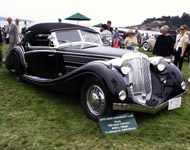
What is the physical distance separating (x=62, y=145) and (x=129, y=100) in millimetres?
1198

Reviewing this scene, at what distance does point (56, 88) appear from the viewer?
13.7 ft

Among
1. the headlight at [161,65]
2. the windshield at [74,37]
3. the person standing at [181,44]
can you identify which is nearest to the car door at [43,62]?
the windshield at [74,37]

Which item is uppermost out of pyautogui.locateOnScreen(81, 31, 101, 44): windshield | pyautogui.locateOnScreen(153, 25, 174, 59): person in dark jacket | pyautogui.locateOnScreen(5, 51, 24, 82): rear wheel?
pyautogui.locateOnScreen(81, 31, 101, 44): windshield

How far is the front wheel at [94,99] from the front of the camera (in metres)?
3.23

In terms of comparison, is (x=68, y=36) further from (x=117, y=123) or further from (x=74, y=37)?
(x=117, y=123)

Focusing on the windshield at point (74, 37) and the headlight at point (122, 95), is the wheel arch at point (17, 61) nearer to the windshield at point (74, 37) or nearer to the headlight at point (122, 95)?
the windshield at point (74, 37)

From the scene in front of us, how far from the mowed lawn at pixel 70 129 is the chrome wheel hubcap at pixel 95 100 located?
0.23 m

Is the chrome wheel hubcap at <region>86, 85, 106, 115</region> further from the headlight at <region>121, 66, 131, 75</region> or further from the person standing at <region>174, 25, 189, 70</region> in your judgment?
the person standing at <region>174, 25, 189, 70</region>

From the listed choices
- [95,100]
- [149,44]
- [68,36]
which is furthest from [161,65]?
[149,44]

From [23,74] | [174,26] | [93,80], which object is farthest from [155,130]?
[174,26]

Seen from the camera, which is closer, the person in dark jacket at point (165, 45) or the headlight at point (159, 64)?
the headlight at point (159, 64)

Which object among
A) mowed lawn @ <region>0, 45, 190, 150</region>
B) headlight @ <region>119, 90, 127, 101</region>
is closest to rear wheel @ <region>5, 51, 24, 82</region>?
mowed lawn @ <region>0, 45, 190, 150</region>

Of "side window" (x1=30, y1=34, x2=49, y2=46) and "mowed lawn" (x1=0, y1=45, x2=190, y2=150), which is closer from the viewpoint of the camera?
"mowed lawn" (x1=0, y1=45, x2=190, y2=150)

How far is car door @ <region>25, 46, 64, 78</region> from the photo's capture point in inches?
183
